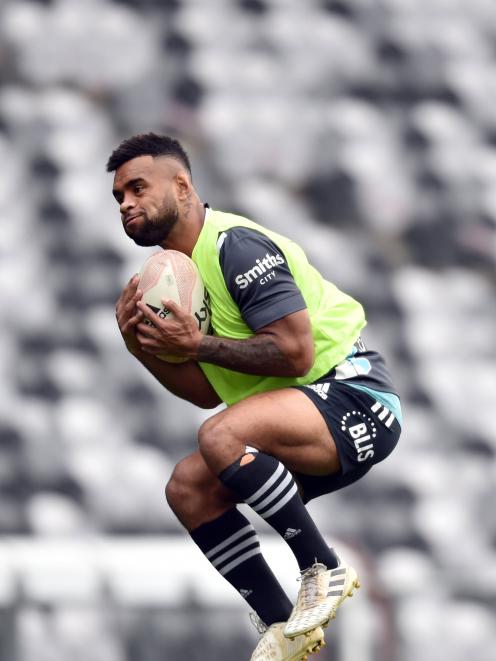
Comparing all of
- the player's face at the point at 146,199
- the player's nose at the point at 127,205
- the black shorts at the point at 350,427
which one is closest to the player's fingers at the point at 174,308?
the player's face at the point at 146,199

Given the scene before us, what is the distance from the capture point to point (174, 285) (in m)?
5.21

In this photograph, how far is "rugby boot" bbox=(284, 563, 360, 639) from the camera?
16.9ft

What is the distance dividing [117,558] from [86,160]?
271 centimetres

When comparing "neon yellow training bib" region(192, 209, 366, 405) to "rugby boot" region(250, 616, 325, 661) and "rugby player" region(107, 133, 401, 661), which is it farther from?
"rugby boot" region(250, 616, 325, 661)

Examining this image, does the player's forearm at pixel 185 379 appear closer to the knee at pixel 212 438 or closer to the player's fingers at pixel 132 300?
the player's fingers at pixel 132 300

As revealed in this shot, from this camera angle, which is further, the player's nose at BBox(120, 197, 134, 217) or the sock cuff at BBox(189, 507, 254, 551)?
the sock cuff at BBox(189, 507, 254, 551)

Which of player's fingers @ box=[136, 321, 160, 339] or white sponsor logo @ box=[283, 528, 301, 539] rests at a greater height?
player's fingers @ box=[136, 321, 160, 339]

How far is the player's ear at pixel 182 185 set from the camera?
5.34m

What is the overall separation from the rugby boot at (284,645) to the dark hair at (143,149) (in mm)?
1570

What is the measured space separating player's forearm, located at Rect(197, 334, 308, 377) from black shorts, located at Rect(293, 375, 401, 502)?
0.20 m

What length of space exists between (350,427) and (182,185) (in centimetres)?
97

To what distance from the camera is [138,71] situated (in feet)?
34.3

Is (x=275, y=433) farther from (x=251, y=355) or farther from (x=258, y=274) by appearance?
(x=258, y=274)

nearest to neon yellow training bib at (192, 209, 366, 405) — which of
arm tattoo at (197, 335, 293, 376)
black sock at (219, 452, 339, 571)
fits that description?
arm tattoo at (197, 335, 293, 376)
